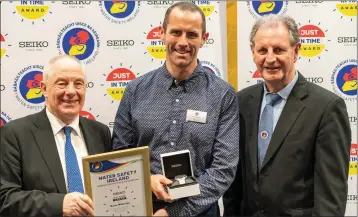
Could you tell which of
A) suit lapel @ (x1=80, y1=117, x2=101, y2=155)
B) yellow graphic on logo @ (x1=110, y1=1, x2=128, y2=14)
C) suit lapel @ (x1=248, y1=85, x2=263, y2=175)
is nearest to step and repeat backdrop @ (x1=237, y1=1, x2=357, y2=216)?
suit lapel @ (x1=248, y1=85, x2=263, y2=175)

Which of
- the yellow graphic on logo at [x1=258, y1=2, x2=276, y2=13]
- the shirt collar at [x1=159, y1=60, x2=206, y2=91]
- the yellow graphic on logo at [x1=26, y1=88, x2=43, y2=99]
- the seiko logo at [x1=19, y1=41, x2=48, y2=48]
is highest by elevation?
the yellow graphic on logo at [x1=258, y1=2, x2=276, y2=13]

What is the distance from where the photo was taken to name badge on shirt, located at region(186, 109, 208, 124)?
215 centimetres

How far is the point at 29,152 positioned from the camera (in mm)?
2031

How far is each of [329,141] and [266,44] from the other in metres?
0.62

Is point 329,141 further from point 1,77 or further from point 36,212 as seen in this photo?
point 1,77

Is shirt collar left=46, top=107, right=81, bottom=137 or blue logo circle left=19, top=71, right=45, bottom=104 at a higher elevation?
blue logo circle left=19, top=71, right=45, bottom=104

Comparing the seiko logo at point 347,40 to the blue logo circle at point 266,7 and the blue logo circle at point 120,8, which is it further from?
the blue logo circle at point 120,8

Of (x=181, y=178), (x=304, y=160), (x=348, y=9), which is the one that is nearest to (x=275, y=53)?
(x=304, y=160)

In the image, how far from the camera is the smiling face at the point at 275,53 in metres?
2.13

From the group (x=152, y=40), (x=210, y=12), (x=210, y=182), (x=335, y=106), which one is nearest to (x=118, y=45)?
(x=152, y=40)

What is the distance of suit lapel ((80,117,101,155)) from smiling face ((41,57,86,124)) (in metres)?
0.13

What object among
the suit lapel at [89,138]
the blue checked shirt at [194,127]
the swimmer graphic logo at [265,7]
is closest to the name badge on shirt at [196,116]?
the blue checked shirt at [194,127]

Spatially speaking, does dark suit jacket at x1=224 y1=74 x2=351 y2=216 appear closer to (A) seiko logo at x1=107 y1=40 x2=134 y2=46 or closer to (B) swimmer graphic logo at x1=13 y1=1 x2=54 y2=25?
(A) seiko logo at x1=107 y1=40 x2=134 y2=46

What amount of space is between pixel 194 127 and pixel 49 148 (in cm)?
79
